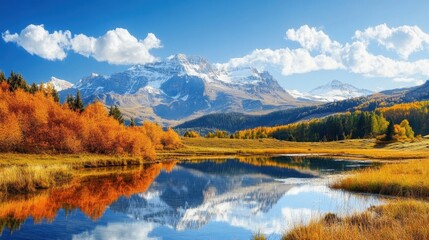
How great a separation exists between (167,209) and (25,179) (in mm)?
16740

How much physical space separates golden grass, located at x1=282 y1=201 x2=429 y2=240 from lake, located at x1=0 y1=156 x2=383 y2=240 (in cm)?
148

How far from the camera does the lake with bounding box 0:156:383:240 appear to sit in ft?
86.2

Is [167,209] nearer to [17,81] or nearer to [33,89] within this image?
[17,81]

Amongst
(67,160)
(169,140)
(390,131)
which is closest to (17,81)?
(67,160)

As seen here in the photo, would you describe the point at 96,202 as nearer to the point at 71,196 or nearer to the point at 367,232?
the point at 71,196

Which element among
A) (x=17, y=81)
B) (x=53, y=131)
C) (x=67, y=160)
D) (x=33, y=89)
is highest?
(x=17, y=81)

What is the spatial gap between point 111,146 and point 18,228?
2564 inches

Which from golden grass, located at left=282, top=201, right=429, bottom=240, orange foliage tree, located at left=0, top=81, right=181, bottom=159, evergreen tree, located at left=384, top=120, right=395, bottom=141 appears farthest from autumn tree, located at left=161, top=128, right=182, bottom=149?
golden grass, located at left=282, top=201, right=429, bottom=240

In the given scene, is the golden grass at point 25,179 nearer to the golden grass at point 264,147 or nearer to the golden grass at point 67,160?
the golden grass at point 67,160

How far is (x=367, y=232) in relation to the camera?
18406 millimetres

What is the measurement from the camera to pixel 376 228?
2027 cm

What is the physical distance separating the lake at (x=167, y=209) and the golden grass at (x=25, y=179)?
186 centimetres

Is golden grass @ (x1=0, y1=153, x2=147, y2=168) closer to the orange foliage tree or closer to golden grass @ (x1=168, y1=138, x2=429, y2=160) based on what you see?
the orange foliage tree

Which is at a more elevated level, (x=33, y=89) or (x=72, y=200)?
(x=33, y=89)
